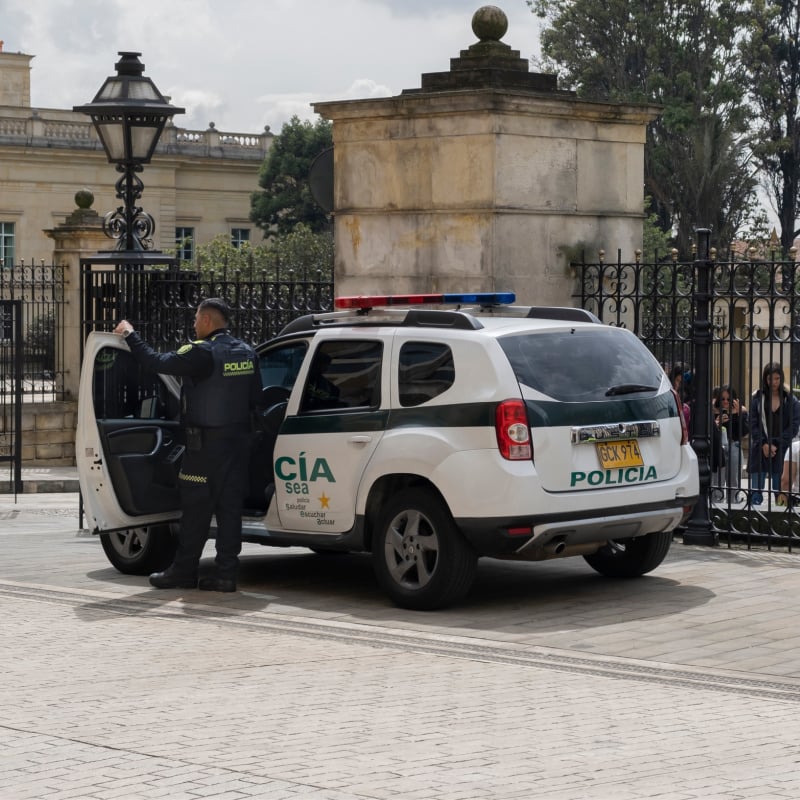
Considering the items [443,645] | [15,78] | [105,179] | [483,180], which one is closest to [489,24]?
[483,180]

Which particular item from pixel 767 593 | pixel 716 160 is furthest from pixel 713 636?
pixel 716 160

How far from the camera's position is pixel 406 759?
6.64 meters

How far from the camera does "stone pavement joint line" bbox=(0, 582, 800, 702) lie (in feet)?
26.9

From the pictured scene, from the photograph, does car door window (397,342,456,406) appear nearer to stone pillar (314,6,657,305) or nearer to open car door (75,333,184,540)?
open car door (75,333,184,540)

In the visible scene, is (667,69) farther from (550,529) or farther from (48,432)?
(550,529)

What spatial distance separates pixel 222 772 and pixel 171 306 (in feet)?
30.4

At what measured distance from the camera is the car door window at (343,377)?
10555mm

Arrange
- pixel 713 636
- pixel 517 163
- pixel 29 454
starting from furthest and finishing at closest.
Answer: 1. pixel 29 454
2. pixel 517 163
3. pixel 713 636

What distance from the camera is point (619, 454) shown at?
10250 millimetres

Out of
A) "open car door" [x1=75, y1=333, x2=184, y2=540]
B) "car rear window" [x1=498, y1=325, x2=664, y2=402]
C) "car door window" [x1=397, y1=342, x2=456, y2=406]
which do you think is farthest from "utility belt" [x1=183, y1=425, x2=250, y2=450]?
"car rear window" [x1=498, y1=325, x2=664, y2=402]

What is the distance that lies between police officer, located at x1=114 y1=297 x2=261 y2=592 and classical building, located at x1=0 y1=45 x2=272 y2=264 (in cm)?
5565

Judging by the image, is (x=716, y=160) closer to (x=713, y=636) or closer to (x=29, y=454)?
(x=29, y=454)

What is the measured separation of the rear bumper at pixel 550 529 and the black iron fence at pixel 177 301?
4.66 m

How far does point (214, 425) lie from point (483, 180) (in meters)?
3.62
